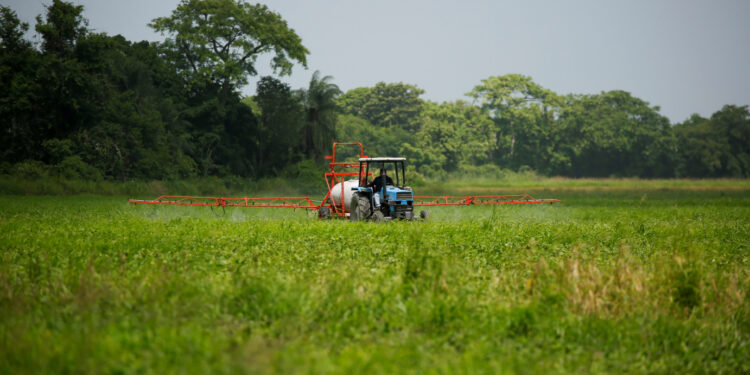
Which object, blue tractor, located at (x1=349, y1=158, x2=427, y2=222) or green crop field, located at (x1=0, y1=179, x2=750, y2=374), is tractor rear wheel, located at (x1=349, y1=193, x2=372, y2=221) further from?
green crop field, located at (x1=0, y1=179, x2=750, y2=374)

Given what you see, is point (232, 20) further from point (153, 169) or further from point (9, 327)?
point (9, 327)

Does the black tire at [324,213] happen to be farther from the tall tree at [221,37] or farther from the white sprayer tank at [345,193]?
the tall tree at [221,37]

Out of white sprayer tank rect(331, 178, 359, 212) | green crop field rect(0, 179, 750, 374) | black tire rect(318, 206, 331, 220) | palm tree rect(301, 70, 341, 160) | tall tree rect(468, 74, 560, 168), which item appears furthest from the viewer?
tall tree rect(468, 74, 560, 168)

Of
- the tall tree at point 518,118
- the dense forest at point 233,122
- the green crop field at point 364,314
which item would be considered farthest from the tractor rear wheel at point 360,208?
the tall tree at point 518,118

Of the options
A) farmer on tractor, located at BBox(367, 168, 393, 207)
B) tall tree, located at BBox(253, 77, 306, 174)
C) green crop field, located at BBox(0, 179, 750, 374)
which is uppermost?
tall tree, located at BBox(253, 77, 306, 174)

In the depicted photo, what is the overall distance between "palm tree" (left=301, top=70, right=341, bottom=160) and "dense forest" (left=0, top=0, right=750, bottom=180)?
95 mm

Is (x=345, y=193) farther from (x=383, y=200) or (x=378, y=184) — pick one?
(x=383, y=200)

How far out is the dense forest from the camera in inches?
1508

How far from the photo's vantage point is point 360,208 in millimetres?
18484

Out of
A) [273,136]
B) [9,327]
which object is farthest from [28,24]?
[9,327]

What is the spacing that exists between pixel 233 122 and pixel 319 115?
7366 millimetres

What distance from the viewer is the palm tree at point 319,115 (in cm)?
5125

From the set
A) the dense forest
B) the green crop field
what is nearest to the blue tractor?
the green crop field

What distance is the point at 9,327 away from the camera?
6379 mm
